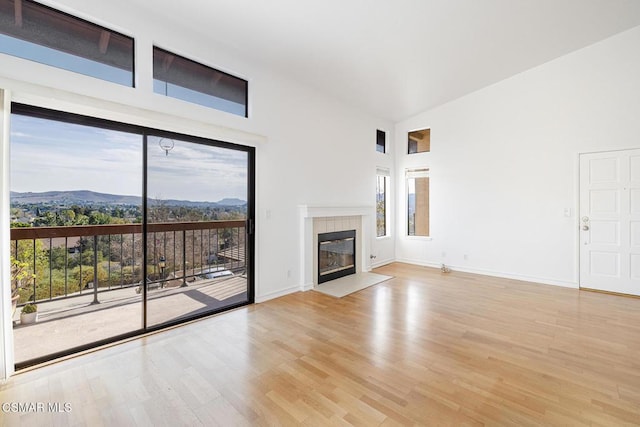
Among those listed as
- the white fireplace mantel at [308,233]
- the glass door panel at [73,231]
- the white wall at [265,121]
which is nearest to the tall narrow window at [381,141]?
the white wall at [265,121]

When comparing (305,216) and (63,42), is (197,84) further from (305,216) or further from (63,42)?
(305,216)

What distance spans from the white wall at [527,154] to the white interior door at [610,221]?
0.44 feet

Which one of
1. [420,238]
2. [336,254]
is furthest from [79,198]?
[420,238]

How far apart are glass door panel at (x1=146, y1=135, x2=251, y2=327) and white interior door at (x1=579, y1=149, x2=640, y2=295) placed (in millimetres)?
5261

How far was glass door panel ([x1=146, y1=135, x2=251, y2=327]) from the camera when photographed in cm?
314

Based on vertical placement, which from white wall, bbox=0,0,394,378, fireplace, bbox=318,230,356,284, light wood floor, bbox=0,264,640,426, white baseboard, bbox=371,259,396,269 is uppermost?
white wall, bbox=0,0,394,378

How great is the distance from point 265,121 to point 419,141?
394 cm

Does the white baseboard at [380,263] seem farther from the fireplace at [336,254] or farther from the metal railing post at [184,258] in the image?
the metal railing post at [184,258]

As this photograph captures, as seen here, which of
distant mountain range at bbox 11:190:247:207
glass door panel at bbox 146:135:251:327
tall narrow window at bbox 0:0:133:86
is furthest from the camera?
glass door panel at bbox 146:135:251:327

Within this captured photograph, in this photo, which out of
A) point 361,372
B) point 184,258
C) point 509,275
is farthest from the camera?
point 509,275

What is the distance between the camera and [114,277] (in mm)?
3041

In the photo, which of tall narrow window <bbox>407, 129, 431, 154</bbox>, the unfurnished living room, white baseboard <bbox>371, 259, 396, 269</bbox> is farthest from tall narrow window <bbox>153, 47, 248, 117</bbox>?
tall narrow window <bbox>407, 129, 431, 154</bbox>

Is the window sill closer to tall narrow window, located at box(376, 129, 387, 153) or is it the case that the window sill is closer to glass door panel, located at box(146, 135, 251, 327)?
tall narrow window, located at box(376, 129, 387, 153)

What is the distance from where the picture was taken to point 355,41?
11.8ft
